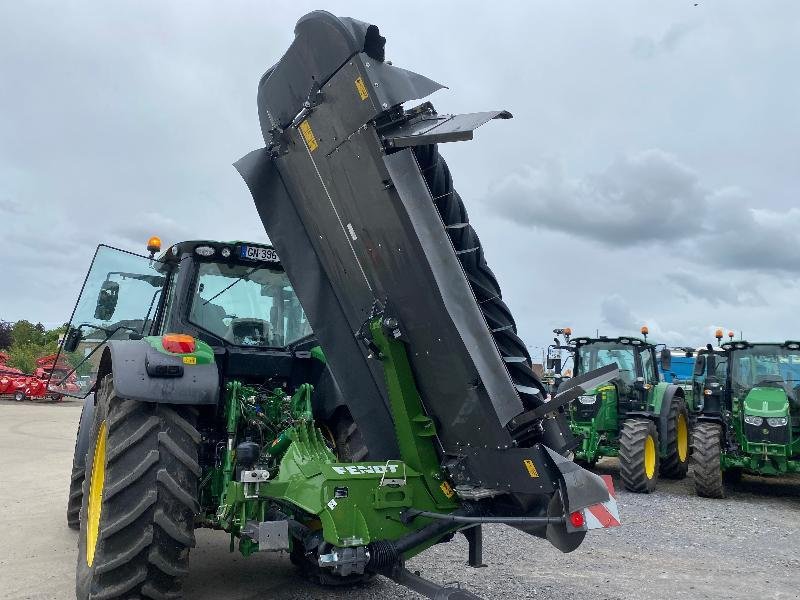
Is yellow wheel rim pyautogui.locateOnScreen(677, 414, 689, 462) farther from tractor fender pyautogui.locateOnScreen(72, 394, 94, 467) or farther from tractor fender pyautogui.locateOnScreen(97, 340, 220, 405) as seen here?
tractor fender pyautogui.locateOnScreen(97, 340, 220, 405)

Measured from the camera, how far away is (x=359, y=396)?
3828mm

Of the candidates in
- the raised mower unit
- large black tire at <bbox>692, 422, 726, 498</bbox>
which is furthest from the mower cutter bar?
large black tire at <bbox>692, 422, 726, 498</bbox>

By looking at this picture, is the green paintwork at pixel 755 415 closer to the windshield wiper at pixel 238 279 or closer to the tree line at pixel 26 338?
the windshield wiper at pixel 238 279

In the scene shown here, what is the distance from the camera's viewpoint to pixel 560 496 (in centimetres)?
291

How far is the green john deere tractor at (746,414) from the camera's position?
28.3ft

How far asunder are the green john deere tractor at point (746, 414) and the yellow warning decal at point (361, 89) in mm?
7485

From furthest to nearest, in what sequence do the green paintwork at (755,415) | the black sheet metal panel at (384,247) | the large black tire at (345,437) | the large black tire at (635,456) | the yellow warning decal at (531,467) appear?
the large black tire at (635,456) → the green paintwork at (755,415) → the large black tire at (345,437) → the black sheet metal panel at (384,247) → the yellow warning decal at (531,467)

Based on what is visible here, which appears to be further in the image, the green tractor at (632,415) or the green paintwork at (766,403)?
the green tractor at (632,415)

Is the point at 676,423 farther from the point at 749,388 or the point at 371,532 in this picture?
the point at 371,532

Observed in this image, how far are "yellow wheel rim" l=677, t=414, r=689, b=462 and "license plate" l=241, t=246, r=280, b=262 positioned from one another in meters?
8.29

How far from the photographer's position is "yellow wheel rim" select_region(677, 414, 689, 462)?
10977mm

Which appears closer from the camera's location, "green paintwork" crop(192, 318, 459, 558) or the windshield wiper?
"green paintwork" crop(192, 318, 459, 558)

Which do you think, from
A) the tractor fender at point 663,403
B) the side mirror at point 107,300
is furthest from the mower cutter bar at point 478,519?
the tractor fender at point 663,403

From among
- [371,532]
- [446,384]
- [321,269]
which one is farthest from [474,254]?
[371,532]
